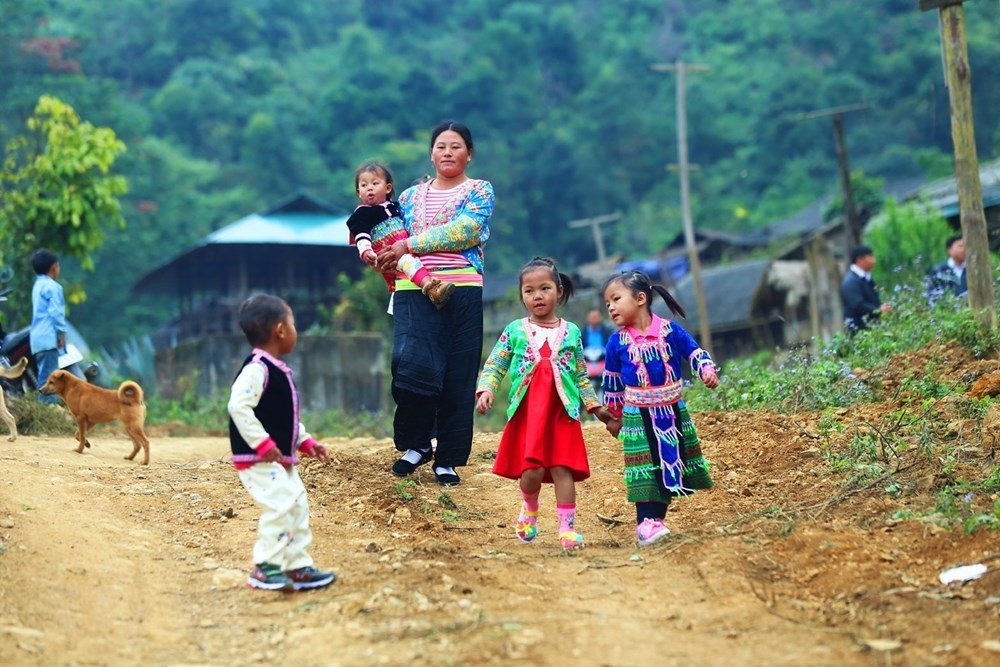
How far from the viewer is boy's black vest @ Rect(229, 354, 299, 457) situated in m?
5.11

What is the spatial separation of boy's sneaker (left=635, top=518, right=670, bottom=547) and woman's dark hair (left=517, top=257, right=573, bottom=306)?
1.22m

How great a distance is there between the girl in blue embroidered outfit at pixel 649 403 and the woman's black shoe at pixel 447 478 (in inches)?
57.4

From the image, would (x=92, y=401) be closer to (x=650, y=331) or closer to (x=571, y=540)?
(x=571, y=540)

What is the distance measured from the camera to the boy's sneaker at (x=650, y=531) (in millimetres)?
5882

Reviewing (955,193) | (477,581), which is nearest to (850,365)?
(477,581)

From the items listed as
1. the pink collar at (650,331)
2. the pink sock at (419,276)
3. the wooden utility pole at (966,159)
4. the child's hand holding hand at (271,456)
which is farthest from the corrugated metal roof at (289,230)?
the child's hand holding hand at (271,456)

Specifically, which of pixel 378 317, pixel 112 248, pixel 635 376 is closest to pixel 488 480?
pixel 635 376

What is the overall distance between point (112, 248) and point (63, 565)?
3270 cm

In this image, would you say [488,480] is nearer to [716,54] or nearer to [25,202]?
[25,202]

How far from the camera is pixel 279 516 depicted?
16.4ft

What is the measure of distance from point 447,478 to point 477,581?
231cm

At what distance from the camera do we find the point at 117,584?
204 inches

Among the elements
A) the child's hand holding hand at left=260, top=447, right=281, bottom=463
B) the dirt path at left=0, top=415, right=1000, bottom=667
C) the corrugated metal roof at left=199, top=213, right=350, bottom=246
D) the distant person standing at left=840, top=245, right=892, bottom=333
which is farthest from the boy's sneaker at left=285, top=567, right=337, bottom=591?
the corrugated metal roof at left=199, top=213, right=350, bottom=246

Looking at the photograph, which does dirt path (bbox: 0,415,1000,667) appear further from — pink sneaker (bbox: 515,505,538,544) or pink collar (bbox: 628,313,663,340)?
pink collar (bbox: 628,313,663,340)
